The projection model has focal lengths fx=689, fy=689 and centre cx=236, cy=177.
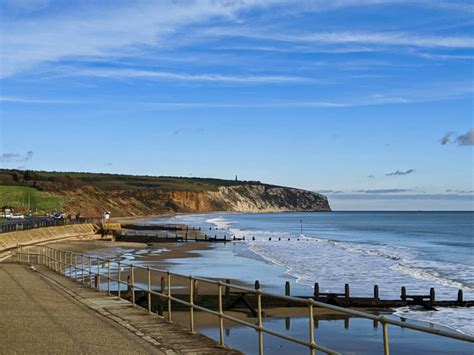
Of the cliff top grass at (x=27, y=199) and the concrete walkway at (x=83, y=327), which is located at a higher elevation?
the cliff top grass at (x=27, y=199)

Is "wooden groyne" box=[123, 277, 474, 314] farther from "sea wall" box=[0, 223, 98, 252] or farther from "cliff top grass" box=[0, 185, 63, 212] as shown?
"cliff top grass" box=[0, 185, 63, 212]

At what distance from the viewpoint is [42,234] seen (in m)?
62.5

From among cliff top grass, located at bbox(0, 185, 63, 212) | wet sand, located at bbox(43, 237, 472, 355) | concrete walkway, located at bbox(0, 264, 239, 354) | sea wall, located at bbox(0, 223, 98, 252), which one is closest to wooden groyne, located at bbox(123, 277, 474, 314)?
wet sand, located at bbox(43, 237, 472, 355)

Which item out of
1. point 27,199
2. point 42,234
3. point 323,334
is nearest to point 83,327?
point 323,334

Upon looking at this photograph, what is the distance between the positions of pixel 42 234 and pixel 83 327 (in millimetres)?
52145

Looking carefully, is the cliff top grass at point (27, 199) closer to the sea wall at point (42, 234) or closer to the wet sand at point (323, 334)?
the sea wall at point (42, 234)

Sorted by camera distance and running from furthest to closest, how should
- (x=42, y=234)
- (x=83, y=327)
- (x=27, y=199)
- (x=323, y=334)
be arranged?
(x=27, y=199), (x=42, y=234), (x=323, y=334), (x=83, y=327)

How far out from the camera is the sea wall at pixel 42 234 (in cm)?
4798

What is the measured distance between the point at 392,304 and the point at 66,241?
4622cm

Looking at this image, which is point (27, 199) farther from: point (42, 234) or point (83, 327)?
point (83, 327)

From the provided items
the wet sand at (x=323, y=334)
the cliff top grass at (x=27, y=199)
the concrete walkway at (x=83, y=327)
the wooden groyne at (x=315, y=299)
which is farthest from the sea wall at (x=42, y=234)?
the cliff top grass at (x=27, y=199)

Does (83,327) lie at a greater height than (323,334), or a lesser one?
greater

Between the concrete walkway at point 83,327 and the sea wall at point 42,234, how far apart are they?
25.5 metres

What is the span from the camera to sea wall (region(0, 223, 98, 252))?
47984 mm
